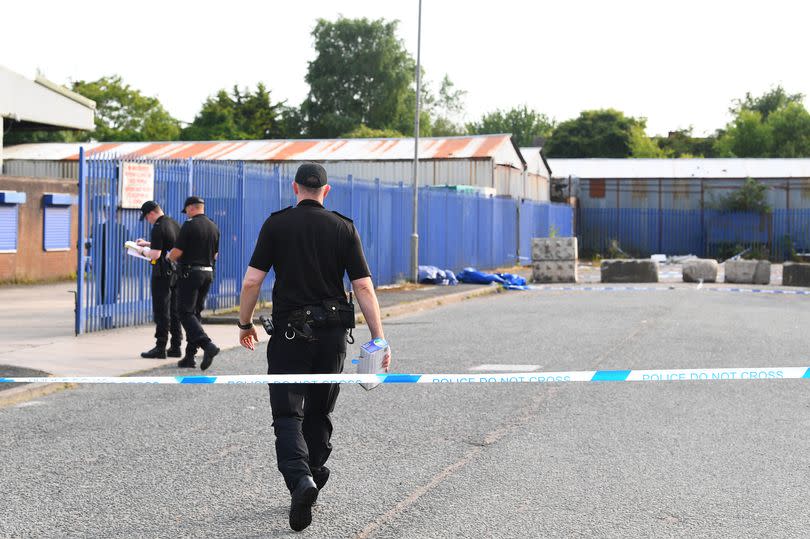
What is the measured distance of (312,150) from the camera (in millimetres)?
42844

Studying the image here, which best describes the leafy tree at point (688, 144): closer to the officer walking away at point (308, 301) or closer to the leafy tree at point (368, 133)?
the leafy tree at point (368, 133)

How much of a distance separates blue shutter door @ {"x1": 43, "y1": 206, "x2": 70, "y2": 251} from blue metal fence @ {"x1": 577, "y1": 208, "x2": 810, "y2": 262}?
2705cm

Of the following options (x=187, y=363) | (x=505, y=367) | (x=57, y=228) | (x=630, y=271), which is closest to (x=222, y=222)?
(x=187, y=363)

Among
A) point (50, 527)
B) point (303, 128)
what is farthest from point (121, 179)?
point (303, 128)

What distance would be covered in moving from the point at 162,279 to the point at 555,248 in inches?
717

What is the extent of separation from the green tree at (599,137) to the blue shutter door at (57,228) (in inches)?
2706

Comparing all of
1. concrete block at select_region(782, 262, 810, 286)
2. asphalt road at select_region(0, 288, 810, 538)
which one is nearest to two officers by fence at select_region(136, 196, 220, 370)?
asphalt road at select_region(0, 288, 810, 538)

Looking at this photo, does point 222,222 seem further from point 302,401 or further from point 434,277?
point 302,401

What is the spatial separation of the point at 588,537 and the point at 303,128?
269ft

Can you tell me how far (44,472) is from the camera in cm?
642

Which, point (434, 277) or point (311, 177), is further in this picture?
point (434, 277)

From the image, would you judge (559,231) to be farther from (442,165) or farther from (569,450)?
(569,450)

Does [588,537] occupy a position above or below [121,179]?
below

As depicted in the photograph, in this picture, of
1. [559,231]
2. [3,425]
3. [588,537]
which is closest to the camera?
[588,537]
